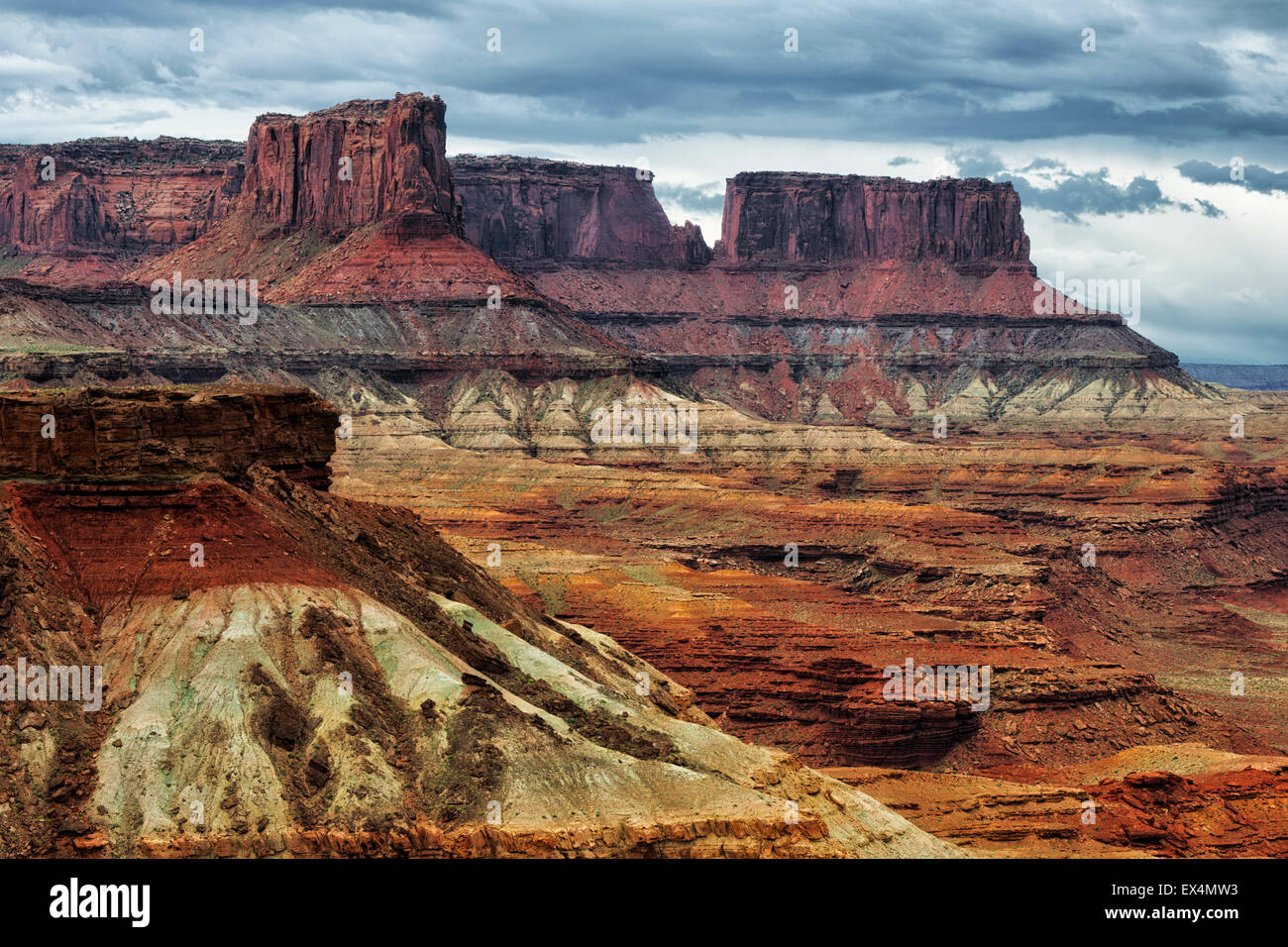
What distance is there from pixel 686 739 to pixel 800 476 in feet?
456

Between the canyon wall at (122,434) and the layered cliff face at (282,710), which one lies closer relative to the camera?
the layered cliff face at (282,710)

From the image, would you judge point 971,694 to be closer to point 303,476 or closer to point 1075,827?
point 1075,827

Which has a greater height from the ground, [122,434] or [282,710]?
[122,434]

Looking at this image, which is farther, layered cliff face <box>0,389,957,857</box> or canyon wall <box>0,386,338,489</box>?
canyon wall <box>0,386,338,489</box>

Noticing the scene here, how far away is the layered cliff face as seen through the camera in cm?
4347

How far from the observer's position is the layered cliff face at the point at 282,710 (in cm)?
4347

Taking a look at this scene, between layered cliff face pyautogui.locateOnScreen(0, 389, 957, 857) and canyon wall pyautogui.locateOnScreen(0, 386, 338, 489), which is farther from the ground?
canyon wall pyautogui.locateOnScreen(0, 386, 338, 489)

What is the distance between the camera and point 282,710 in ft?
153

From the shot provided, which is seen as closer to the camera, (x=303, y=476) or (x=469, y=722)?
(x=469, y=722)

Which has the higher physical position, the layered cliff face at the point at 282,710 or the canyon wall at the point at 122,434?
the canyon wall at the point at 122,434

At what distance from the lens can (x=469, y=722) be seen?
1837 inches

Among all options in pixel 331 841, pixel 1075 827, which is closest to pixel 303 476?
pixel 331 841

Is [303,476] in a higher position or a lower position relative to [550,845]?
higher

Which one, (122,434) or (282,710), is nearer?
(282,710)
